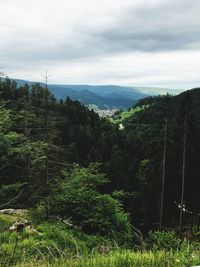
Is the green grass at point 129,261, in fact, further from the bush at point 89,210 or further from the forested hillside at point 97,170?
the bush at point 89,210

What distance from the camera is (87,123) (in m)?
120

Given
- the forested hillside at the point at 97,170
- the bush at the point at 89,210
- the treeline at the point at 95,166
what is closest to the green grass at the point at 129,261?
the forested hillside at the point at 97,170

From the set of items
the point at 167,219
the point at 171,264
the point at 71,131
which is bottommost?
the point at 167,219

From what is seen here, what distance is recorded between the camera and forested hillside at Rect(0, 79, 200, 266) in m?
18.5

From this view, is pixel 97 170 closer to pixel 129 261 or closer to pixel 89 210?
pixel 89 210

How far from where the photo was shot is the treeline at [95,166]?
1858 centimetres

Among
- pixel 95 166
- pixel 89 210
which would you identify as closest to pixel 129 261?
pixel 89 210

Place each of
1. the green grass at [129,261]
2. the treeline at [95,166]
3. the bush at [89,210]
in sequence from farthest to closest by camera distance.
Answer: the treeline at [95,166] < the bush at [89,210] < the green grass at [129,261]

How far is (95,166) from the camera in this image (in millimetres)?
21203

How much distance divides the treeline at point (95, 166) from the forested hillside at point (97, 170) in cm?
4

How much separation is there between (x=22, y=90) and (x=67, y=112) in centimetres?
1431

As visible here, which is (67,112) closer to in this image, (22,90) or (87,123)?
(87,123)

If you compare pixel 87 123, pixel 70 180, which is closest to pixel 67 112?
pixel 87 123

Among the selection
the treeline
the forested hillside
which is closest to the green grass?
the forested hillside
